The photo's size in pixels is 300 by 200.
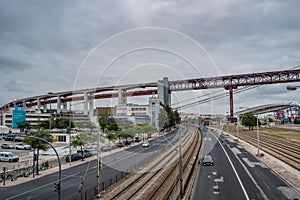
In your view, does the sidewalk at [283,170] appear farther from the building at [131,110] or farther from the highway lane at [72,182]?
the building at [131,110]

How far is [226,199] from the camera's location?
2145 cm

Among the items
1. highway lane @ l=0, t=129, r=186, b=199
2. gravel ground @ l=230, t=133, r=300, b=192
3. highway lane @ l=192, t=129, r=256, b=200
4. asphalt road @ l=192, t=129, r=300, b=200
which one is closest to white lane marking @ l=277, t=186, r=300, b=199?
asphalt road @ l=192, t=129, r=300, b=200

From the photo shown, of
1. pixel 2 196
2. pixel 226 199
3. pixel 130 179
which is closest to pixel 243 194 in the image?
pixel 226 199

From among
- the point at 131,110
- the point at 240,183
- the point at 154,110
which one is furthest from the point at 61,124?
the point at 240,183

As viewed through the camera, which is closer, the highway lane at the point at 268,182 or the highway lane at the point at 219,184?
the highway lane at the point at 219,184

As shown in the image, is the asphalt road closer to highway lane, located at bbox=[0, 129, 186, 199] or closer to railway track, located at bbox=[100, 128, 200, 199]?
railway track, located at bbox=[100, 128, 200, 199]

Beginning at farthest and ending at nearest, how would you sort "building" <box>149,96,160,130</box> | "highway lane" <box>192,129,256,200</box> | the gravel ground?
1. "building" <box>149,96,160,130</box>
2. the gravel ground
3. "highway lane" <box>192,129,256,200</box>

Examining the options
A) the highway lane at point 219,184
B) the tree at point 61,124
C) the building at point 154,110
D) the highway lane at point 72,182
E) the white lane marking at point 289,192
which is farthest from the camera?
the tree at point 61,124

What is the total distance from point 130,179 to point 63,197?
808 centimetres

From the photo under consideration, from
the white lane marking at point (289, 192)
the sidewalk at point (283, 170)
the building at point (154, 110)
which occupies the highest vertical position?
the building at point (154, 110)

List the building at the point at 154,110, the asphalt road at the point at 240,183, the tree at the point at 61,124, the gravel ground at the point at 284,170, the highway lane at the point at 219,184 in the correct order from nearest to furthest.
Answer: the highway lane at the point at 219,184
the asphalt road at the point at 240,183
the gravel ground at the point at 284,170
the building at the point at 154,110
the tree at the point at 61,124

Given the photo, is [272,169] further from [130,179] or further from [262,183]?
[130,179]

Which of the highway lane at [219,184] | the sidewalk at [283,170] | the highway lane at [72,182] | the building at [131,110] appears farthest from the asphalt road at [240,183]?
the building at [131,110]

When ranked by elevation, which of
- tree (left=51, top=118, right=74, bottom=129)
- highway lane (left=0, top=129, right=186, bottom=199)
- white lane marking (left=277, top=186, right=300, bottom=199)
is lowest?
highway lane (left=0, top=129, right=186, bottom=199)
